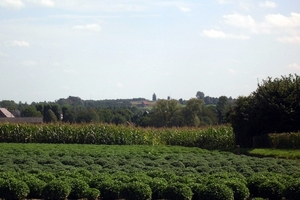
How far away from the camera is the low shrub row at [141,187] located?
538 inches

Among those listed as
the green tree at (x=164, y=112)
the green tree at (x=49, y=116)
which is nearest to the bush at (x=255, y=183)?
the green tree at (x=164, y=112)

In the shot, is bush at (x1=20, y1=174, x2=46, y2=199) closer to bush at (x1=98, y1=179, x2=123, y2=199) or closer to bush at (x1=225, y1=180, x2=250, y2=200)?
bush at (x1=98, y1=179, x2=123, y2=199)

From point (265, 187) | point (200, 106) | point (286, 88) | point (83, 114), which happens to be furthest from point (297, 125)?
point (83, 114)

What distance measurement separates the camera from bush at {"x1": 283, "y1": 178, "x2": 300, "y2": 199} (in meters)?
13.7

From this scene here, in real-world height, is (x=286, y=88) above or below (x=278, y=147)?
above

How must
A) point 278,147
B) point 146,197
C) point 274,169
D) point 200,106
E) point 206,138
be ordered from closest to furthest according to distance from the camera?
1. point 146,197
2. point 274,169
3. point 278,147
4. point 206,138
5. point 200,106

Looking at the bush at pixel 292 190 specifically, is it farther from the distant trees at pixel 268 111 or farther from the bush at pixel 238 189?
the distant trees at pixel 268 111

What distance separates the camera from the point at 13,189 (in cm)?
1386

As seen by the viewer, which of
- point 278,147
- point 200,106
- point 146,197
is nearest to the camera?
point 146,197

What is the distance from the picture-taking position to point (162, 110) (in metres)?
98.2

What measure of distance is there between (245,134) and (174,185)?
29.0 meters

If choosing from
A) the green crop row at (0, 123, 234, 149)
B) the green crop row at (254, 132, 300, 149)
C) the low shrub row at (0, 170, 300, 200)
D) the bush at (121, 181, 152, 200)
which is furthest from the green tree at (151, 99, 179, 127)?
the bush at (121, 181, 152, 200)

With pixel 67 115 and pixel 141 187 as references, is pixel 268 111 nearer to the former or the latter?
pixel 141 187

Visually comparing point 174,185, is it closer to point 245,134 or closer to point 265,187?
point 265,187
